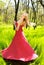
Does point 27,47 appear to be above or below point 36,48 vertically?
above

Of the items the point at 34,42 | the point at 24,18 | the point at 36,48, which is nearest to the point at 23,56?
the point at 24,18

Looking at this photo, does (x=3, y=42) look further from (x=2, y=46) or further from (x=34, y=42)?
(x=34, y=42)

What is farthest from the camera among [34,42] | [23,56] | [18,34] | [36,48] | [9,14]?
[9,14]

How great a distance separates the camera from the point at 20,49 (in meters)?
1.59

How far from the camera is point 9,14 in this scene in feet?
97.9

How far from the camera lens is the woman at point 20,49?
156cm

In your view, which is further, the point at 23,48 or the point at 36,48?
the point at 36,48

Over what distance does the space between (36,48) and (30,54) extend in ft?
1.27

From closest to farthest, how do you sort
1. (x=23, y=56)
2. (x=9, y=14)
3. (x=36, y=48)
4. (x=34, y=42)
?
(x=23, y=56) < (x=36, y=48) < (x=34, y=42) < (x=9, y=14)

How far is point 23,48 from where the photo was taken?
5.22 ft

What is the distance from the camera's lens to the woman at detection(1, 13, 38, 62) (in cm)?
156

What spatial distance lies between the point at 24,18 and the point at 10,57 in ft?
0.94

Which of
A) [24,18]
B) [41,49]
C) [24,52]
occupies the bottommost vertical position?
[41,49]

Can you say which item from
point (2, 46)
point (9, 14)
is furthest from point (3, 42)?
point (9, 14)
